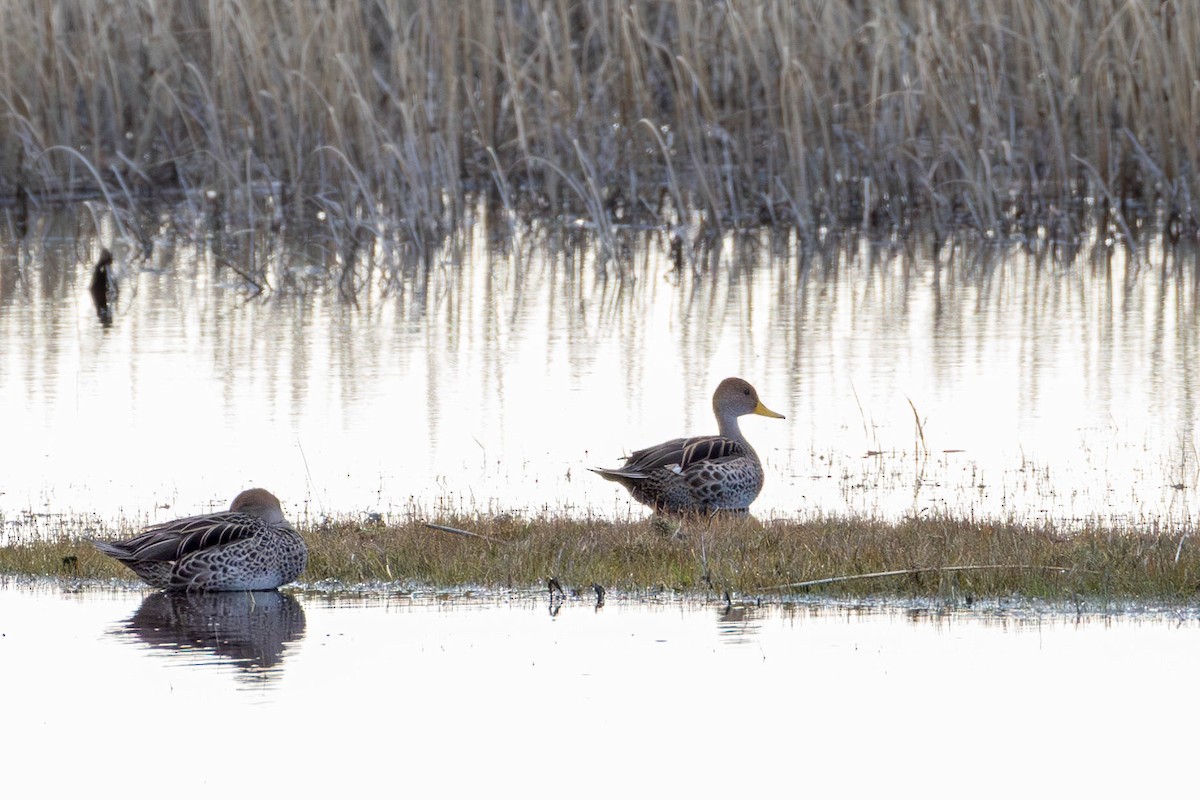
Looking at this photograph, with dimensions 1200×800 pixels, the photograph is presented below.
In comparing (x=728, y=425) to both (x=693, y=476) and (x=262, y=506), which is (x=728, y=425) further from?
(x=262, y=506)

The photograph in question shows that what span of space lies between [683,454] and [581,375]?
464 cm

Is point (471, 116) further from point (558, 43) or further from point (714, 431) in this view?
point (714, 431)

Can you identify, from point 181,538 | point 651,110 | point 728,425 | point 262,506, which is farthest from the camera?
point 651,110

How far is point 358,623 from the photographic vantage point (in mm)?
8055

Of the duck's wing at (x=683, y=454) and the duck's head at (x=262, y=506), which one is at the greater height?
the duck's wing at (x=683, y=454)

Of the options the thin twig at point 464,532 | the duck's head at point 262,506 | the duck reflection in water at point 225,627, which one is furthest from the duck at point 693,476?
the duck reflection in water at point 225,627

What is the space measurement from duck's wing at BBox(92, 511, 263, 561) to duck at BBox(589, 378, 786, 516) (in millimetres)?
2228

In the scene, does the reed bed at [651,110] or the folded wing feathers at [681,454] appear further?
the reed bed at [651,110]

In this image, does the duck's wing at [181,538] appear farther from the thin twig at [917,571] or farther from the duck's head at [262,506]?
the thin twig at [917,571]

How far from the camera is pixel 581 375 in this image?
1507 cm

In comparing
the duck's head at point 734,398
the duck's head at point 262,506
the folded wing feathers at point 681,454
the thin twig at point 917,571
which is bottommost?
the thin twig at point 917,571

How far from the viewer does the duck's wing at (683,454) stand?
10.5 meters

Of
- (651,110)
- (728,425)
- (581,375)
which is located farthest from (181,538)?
(651,110)

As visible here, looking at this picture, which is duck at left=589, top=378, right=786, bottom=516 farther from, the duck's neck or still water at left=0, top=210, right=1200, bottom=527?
the duck's neck
